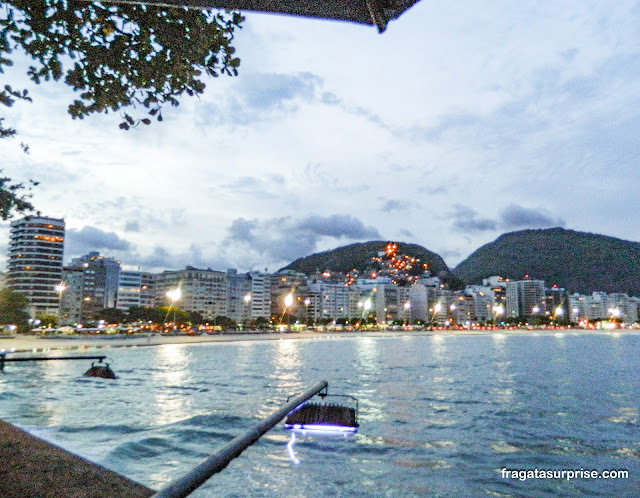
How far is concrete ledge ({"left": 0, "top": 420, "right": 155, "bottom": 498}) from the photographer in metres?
6.56

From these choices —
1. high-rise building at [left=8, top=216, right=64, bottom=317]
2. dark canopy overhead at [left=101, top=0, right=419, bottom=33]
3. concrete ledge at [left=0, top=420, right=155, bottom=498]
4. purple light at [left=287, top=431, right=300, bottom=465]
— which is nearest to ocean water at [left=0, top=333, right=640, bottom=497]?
purple light at [left=287, top=431, right=300, bottom=465]

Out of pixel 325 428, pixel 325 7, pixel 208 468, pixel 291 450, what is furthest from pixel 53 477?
pixel 325 7

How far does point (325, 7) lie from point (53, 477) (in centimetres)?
724

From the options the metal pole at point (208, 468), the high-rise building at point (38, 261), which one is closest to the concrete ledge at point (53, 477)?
the metal pole at point (208, 468)

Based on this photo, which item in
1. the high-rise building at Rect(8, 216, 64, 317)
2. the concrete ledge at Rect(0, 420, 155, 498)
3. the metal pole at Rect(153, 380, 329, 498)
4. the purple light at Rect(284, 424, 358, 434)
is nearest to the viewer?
the metal pole at Rect(153, 380, 329, 498)

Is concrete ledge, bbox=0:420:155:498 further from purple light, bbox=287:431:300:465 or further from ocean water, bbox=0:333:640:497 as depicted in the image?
purple light, bbox=287:431:300:465

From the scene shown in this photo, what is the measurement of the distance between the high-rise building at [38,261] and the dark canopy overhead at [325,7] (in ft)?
628

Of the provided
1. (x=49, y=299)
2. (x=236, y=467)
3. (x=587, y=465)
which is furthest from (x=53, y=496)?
(x=49, y=299)

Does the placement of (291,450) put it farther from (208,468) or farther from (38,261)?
(38,261)

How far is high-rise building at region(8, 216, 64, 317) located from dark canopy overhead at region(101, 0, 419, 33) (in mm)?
191313

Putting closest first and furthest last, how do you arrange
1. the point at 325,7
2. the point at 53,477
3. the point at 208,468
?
the point at 208,468, the point at 325,7, the point at 53,477

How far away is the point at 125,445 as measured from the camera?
12273 millimetres

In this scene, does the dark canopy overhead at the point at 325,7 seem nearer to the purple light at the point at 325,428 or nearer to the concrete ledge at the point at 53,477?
the purple light at the point at 325,428

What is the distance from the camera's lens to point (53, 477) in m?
7.15
